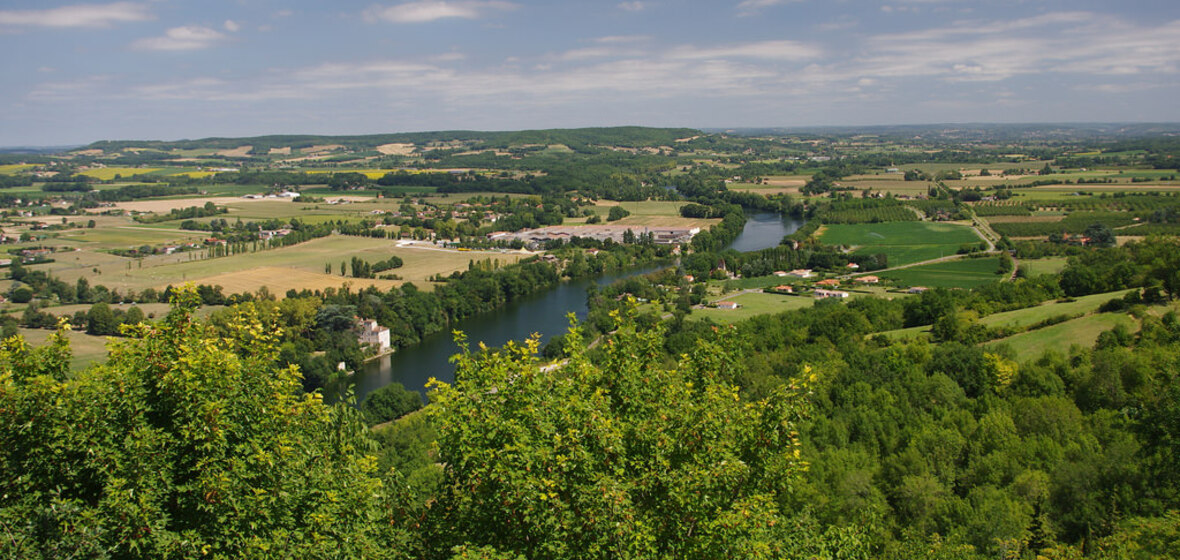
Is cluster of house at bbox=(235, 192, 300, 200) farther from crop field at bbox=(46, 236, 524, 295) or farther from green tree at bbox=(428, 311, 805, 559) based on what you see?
green tree at bbox=(428, 311, 805, 559)

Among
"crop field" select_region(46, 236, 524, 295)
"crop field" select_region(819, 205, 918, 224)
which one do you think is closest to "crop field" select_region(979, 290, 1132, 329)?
"crop field" select_region(46, 236, 524, 295)

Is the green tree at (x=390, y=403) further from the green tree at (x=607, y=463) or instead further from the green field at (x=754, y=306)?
the green tree at (x=607, y=463)

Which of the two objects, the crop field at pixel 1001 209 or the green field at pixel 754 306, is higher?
the crop field at pixel 1001 209

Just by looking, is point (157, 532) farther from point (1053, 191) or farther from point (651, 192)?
point (651, 192)

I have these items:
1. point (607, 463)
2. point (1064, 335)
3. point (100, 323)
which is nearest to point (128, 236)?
point (100, 323)

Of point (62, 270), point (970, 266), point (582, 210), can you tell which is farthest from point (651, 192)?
point (62, 270)

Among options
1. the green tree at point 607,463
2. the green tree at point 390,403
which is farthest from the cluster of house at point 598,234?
→ the green tree at point 607,463
